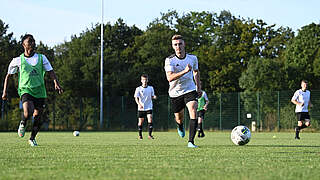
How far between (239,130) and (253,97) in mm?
21791

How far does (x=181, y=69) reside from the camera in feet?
31.6

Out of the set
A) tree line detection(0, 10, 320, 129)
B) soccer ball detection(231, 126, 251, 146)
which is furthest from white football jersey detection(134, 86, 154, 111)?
tree line detection(0, 10, 320, 129)

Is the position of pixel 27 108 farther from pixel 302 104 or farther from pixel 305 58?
pixel 305 58

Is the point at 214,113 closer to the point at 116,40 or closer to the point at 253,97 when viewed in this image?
the point at 253,97

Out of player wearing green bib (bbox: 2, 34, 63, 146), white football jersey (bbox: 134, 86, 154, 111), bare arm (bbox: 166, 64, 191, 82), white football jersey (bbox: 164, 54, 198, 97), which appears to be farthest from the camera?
white football jersey (bbox: 134, 86, 154, 111)

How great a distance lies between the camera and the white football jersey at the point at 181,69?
962cm

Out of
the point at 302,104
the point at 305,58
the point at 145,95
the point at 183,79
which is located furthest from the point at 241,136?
the point at 305,58

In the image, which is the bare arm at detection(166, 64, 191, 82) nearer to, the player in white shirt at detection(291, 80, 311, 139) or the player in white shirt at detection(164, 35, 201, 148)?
the player in white shirt at detection(164, 35, 201, 148)

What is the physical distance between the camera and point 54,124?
120 ft

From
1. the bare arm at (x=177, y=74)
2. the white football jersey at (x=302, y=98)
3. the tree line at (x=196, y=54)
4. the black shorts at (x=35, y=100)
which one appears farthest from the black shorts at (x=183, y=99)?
the tree line at (x=196, y=54)

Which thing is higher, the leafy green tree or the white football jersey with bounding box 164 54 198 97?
the leafy green tree

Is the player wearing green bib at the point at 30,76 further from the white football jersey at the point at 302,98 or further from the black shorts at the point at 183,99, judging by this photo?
the white football jersey at the point at 302,98

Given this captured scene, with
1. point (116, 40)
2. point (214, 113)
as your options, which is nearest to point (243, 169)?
point (214, 113)

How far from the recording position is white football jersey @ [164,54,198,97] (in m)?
9.62
